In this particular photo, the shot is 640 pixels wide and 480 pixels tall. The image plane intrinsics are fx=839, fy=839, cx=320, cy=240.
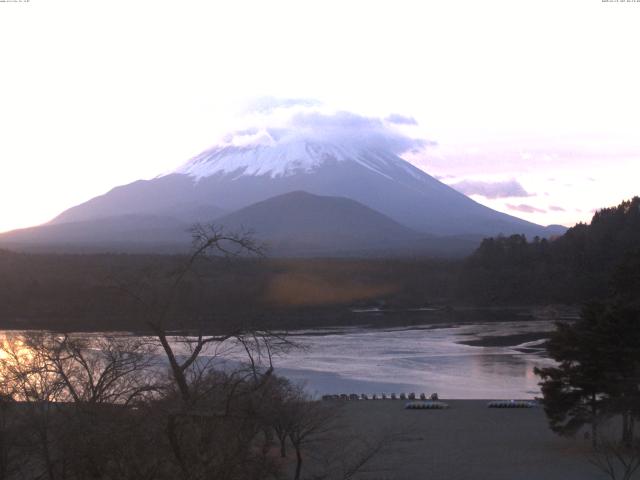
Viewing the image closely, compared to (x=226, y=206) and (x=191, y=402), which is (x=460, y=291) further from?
(x=226, y=206)

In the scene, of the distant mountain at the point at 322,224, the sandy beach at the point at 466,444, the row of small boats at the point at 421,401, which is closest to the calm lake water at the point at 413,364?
the row of small boats at the point at 421,401

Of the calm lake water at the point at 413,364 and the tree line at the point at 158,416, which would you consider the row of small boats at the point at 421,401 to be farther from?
the tree line at the point at 158,416

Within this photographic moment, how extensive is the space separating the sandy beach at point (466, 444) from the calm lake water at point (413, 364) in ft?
5.96

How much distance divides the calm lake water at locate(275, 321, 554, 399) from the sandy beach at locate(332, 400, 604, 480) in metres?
1.82

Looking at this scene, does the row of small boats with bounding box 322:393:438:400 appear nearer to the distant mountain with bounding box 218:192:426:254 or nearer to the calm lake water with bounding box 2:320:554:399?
the calm lake water with bounding box 2:320:554:399

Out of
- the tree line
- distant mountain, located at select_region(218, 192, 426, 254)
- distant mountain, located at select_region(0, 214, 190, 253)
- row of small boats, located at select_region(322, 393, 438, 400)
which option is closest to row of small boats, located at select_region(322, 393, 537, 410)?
row of small boats, located at select_region(322, 393, 438, 400)

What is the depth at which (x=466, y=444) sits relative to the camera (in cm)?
1166

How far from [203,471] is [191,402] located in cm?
27

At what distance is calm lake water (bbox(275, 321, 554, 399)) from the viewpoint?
1673 centimetres

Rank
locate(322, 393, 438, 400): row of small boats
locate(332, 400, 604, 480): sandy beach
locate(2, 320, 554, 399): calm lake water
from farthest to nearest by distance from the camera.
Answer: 1. locate(2, 320, 554, 399): calm lake water
2. locate(322, 393, 438, 400): row of small boats
3. locate(332, 400, 604, 480): sandy beach

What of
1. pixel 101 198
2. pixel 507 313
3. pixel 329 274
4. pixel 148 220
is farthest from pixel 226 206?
pixel 507 313

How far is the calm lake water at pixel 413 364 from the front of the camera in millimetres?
16734

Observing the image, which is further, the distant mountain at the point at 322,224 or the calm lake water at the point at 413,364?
the distant mountain at the point at 322,224

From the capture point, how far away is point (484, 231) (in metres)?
106
